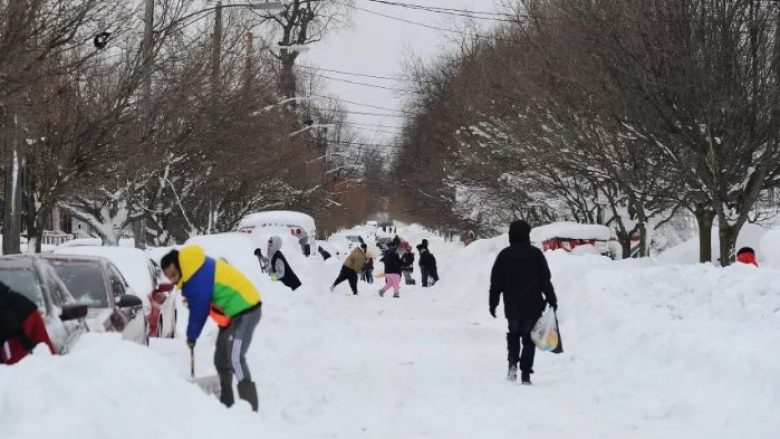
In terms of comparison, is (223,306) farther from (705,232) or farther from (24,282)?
(705,232)

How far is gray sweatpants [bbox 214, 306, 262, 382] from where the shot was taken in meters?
9.04

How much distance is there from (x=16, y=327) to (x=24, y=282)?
261 cm

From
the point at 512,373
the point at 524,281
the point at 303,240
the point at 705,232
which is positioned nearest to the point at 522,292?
the point at 524,281

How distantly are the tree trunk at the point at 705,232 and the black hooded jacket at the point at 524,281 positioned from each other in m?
11.8

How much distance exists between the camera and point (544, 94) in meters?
27.8

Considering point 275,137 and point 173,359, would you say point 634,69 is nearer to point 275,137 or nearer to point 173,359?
point 173,359

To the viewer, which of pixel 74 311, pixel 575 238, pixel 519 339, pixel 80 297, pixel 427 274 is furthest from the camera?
pixel 427 274

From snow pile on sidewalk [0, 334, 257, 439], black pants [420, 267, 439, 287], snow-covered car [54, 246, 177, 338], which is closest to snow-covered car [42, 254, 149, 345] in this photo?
snow-covered car [54, 246, 177, 338]

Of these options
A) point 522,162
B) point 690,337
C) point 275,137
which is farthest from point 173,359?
point 275,137

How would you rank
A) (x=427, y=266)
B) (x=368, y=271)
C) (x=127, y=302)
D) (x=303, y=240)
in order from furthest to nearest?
(x=368, y=271)
(x=303, y=240)
(x=427, y=266)
(x=127, y=302)

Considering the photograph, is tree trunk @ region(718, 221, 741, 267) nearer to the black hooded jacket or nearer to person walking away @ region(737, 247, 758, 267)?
person walking away @ region(737, 247, 758, 267)

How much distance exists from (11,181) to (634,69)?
34.7 ft

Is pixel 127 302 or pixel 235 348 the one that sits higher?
pixel 127 302

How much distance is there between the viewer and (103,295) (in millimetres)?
11578
